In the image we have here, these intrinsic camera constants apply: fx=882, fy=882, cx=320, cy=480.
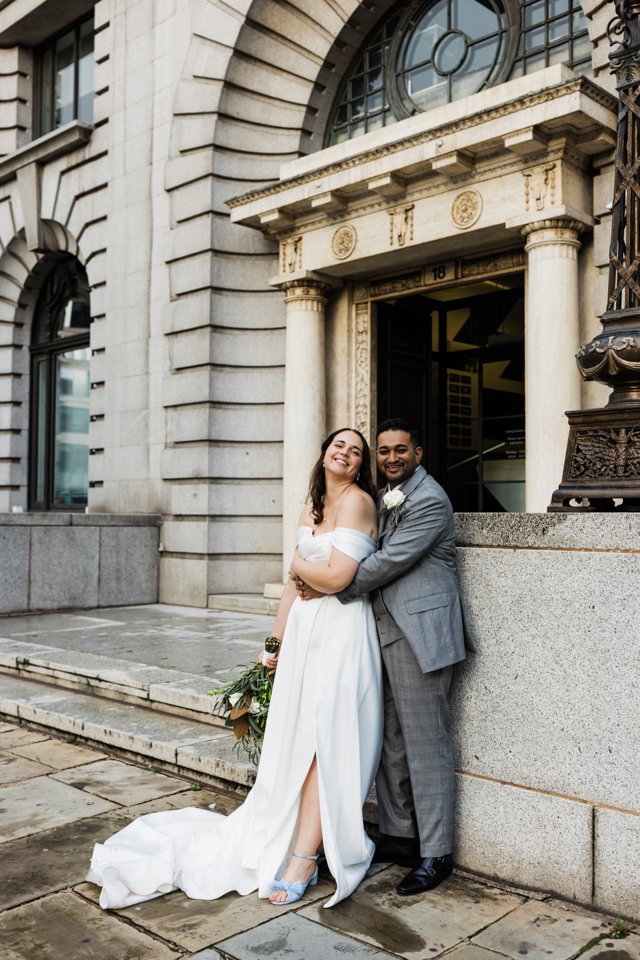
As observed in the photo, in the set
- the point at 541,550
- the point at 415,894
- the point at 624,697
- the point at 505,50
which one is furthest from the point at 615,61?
→ the point at 505,50

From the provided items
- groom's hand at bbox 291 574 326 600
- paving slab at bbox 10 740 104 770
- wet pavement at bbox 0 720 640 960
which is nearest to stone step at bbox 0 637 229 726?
paving slab at bbox 10 740 104 770

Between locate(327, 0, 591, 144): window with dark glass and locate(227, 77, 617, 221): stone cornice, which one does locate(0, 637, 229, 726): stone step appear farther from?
locate(327, 0, 591, 144): window with dark glass

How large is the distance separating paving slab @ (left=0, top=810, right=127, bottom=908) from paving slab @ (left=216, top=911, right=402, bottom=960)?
1103 mm

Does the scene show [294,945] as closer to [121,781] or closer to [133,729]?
[121,781]

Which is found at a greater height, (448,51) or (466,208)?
(448,51)

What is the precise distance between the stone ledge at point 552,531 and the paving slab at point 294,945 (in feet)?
6.29

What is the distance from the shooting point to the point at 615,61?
15.1 ft

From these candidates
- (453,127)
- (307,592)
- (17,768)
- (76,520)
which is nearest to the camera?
(307,592)

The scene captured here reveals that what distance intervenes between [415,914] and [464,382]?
10.9 meters

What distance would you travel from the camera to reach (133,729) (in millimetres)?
6770

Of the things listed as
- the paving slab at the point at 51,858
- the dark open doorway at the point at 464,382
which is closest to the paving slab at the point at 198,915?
the paving slab at the point at 51,858

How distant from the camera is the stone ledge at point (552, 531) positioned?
394 cm

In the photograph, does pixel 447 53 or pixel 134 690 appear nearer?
pixel 134 690

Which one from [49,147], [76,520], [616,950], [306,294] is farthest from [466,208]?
[49,147]
